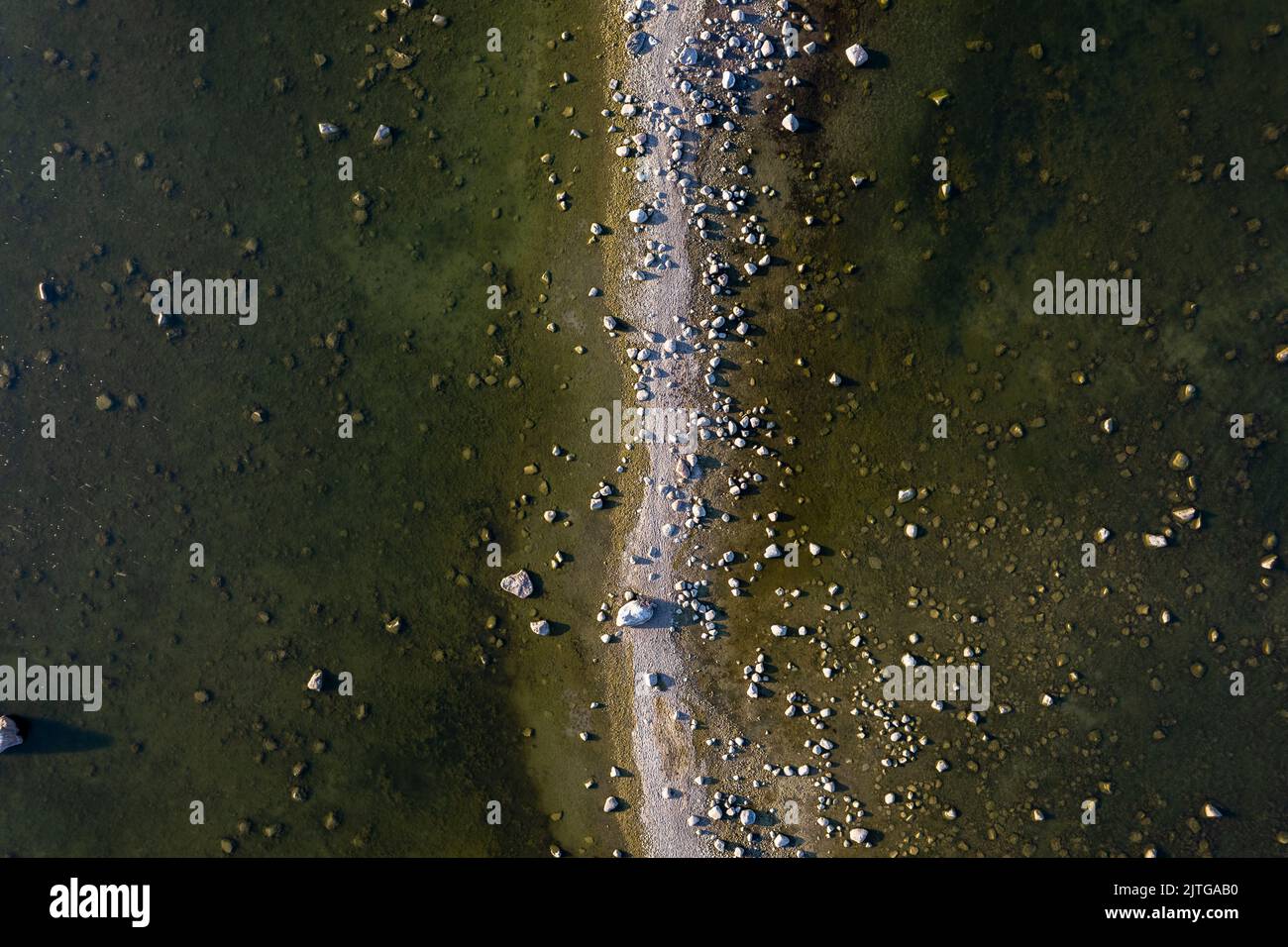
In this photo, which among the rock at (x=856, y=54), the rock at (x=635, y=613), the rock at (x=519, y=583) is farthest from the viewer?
the rock at (x=519, y=583)

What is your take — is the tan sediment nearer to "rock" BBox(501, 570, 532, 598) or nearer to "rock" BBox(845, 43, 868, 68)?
"rock" BBox(501, 570, 532, 598)

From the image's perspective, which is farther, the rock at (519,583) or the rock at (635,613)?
the rock at (519,583)

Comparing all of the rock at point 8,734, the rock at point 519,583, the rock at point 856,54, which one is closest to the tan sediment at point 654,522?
the rock at point 519,583

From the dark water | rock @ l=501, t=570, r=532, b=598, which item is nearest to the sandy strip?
the dark water

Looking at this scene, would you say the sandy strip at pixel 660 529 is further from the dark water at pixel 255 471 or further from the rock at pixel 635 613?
the dark water at pixel 255 471

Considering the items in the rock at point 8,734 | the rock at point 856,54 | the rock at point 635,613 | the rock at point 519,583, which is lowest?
the rock at point 8,734
